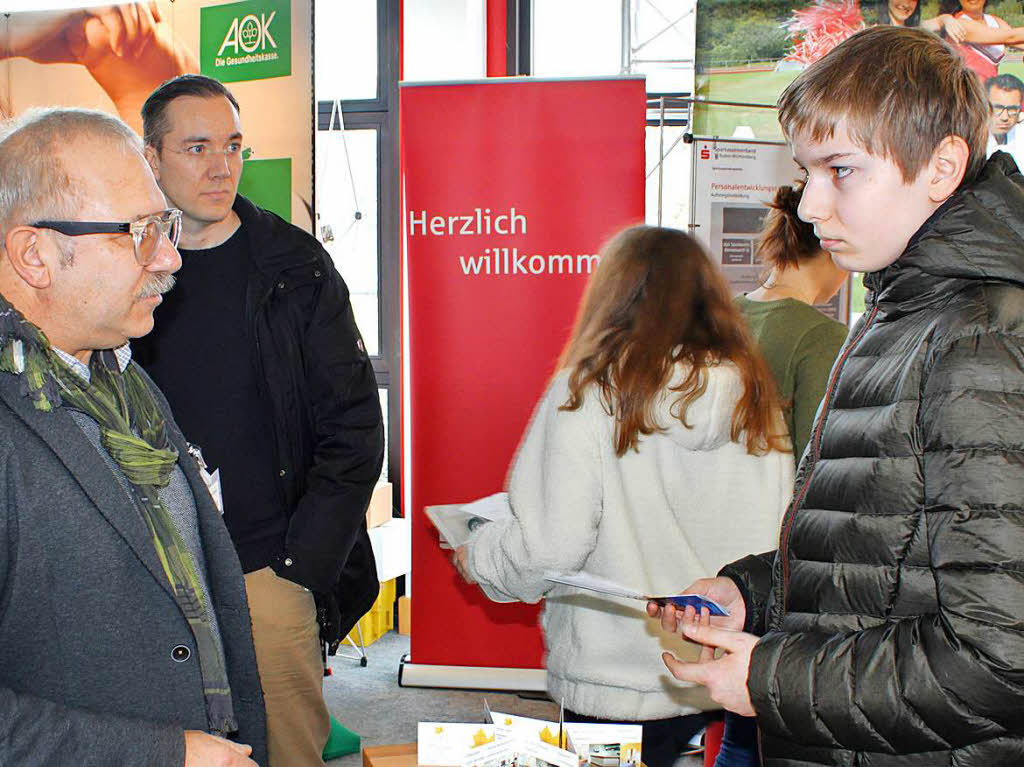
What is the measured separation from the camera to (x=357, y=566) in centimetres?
276

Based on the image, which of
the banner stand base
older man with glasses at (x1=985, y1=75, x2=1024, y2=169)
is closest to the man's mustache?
the banner stand base

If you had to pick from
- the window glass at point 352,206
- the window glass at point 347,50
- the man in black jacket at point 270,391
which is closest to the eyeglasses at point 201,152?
the man in black jacket at point 270,391

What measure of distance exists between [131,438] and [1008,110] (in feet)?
15.9

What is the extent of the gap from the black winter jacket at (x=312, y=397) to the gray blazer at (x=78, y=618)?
1119 mm

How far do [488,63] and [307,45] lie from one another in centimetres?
178

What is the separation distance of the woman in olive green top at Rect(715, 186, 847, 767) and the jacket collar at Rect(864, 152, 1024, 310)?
1.62m

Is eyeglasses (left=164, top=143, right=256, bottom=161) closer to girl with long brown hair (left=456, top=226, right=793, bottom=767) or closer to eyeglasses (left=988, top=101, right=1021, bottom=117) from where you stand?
girl with long brown hair (left=456, top=226, right=793, bottom=767)

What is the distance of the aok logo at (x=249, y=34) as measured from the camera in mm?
3625

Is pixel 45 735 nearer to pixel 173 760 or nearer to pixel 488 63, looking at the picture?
pixel 173 760

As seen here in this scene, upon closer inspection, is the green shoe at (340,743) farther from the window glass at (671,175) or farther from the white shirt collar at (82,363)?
the window glass at (671,175)

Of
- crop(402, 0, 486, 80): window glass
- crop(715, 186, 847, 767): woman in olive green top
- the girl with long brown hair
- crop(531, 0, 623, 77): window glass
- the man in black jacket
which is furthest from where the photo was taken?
crop(531, 0, 623, 77): window glass

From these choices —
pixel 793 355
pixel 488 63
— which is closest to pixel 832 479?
pixel 793 355

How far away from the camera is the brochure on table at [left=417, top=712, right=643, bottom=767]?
1.49 meters

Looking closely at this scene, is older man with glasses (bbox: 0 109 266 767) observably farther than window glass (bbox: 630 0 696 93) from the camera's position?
No
